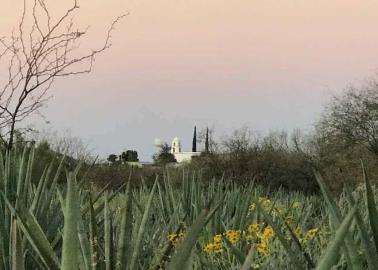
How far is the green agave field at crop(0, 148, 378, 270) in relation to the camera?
980 millimetres

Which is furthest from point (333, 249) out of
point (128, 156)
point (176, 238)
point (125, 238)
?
point (128, 156)

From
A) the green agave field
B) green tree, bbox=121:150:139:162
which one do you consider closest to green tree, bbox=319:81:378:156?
green tree, bbox=121:150:139:162

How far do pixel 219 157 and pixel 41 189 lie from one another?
51.4ft

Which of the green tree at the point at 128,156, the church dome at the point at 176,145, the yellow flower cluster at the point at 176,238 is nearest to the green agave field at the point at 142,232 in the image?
the yellow flower cluster at the point at 176,238

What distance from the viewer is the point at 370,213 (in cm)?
118

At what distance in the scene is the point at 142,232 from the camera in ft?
5.00

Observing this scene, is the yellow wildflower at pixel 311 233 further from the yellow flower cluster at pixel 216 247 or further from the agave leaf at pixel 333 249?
the agave leaf at pixel 333 249

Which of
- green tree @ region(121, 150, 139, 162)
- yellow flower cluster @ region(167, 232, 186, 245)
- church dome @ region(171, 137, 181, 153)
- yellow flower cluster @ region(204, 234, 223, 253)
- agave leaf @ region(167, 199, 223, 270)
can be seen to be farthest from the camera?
church dome @ region(171, 137, 181, 153)

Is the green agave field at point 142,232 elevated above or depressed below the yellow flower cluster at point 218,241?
above

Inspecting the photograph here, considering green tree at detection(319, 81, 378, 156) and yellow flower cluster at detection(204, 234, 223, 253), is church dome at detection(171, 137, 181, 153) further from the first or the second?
yellow flower cluster at detection(204, 234, 223, 253)

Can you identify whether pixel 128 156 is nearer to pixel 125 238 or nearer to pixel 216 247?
pixel 216 247

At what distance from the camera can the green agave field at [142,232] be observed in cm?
98

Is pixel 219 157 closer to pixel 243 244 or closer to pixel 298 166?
pixel 298 166

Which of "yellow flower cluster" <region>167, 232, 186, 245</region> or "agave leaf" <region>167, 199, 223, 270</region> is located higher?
"agave leaf" <region>167, 199, 223, 270</region>
